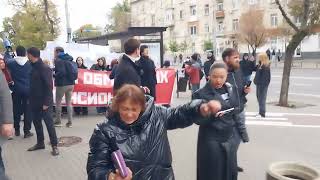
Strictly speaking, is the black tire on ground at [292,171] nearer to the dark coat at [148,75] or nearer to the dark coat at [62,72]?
the dark coat at [148,75]

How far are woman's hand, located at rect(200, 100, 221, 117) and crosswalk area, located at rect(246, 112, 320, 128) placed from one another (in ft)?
23.1

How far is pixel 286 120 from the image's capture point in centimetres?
998

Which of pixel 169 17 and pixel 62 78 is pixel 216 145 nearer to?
pixel 62 78

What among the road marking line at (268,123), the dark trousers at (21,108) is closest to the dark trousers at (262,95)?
the road marking line at (268,123)

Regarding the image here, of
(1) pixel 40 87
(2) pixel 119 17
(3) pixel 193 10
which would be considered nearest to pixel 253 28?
(3) pixel 193 10

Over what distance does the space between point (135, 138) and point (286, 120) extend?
818 centimetres

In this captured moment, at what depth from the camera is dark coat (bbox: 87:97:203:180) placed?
2.35 metres

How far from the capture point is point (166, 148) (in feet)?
8.75

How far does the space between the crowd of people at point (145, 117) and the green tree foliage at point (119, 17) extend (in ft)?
250

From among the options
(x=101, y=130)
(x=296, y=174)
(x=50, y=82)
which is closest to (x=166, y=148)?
(x=101, y=130)

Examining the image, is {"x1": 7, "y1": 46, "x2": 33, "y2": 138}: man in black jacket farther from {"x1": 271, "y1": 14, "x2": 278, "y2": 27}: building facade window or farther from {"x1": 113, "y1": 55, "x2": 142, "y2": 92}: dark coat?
{"x1": 271, "y1": 14, "x2": 278, "y2": 27}: building facade window

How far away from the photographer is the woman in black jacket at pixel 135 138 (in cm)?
Result: 236

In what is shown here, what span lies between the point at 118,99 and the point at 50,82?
4.53 meters

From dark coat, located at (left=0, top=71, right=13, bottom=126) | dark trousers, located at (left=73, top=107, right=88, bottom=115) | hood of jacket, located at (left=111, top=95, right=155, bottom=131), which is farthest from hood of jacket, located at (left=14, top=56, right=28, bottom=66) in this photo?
hood of jacket, located at (left=111, top=95, right=155, bottom=131)
